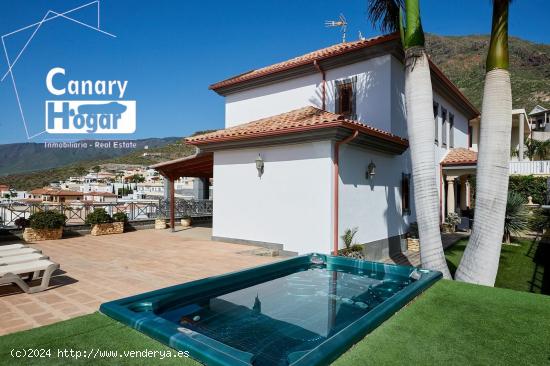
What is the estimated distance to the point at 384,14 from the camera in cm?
982

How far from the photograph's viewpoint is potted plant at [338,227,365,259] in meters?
9.61

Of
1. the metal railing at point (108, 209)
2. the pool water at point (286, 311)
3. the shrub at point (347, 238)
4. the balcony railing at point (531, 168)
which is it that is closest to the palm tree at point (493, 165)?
the pool water at point (286, 311)

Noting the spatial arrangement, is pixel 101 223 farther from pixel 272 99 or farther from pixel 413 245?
pixel 413 245

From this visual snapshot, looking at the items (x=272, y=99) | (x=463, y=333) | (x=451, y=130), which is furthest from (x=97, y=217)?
(x=451, y=130)

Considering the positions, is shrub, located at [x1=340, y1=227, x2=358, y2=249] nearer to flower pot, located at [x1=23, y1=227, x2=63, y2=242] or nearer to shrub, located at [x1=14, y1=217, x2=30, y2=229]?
flower pot, located at [x1=23, y1=227, x2=63, y2=242]

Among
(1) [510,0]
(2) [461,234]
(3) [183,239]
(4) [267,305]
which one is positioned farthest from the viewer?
(2) [461,234]

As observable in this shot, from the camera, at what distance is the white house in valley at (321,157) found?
972 cm

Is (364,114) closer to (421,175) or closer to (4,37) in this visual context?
(421,175)

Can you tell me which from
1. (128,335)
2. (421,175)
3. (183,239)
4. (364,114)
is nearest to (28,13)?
(183,239)

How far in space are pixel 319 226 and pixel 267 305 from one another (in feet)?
13.2

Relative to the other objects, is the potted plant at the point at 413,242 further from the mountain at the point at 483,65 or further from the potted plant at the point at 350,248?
the mountain at the point at 483,65

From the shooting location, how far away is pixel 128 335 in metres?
3.96

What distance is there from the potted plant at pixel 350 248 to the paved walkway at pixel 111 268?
7.02 feet

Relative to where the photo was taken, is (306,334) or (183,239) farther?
(183,239)
